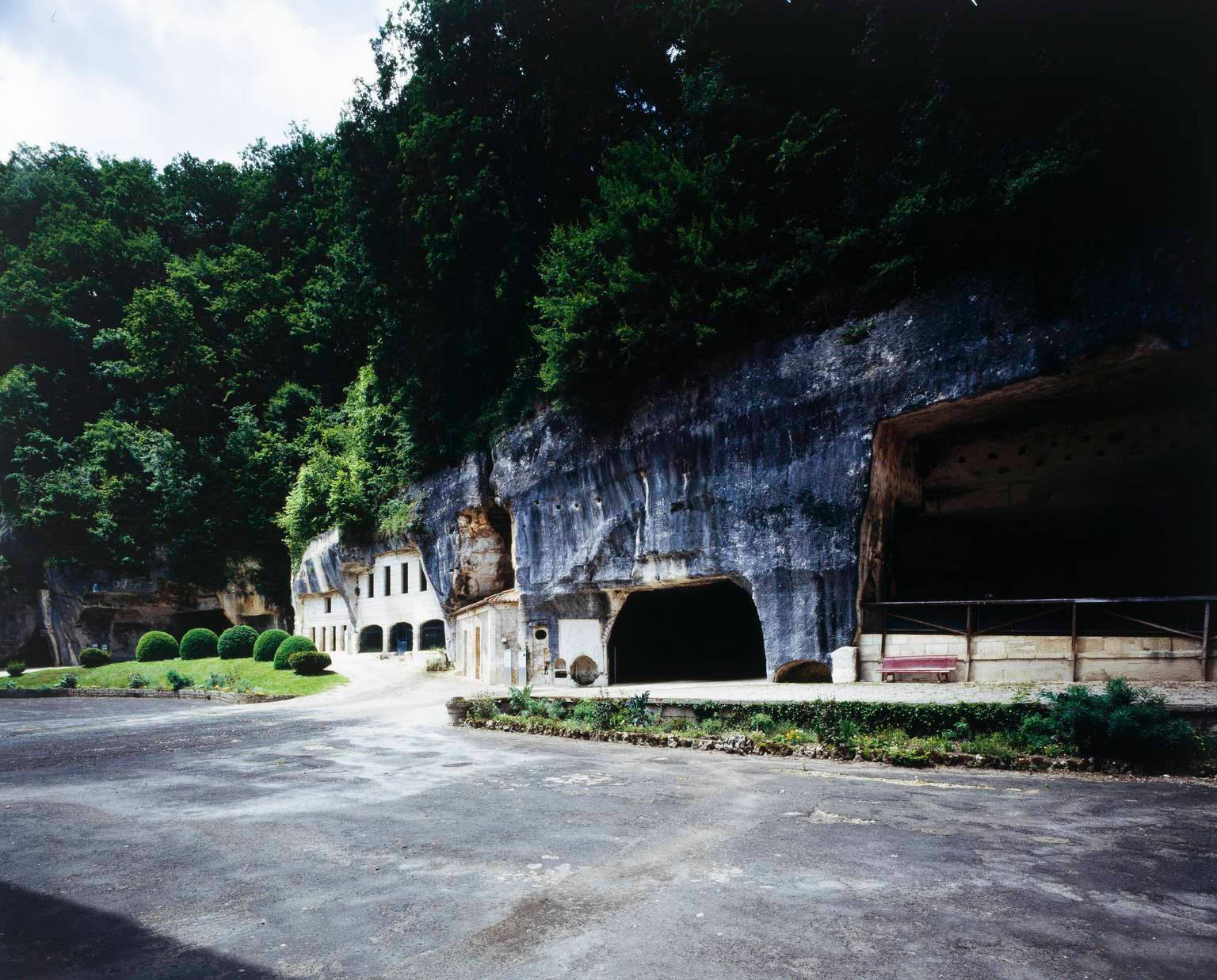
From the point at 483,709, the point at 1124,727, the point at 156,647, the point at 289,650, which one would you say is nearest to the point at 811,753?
the point at 1124,727

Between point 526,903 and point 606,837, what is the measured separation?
6.85ft

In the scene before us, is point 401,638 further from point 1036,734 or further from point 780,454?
point 1036,734

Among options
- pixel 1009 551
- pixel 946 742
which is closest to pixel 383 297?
pixel 1009 551

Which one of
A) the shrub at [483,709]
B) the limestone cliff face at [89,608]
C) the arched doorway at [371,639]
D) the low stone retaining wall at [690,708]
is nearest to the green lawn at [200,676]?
the limestone cliff face at [89,608]

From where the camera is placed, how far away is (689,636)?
29328 mm

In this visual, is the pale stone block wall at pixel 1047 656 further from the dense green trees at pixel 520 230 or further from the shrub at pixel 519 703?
the shrub at pixel 519 703

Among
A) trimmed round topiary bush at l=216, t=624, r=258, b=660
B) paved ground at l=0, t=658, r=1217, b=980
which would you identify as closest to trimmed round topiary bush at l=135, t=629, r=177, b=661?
trimmed round topiary bush at l=216, t=624, r=258, b=660

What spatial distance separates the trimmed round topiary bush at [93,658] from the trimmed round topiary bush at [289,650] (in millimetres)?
15693

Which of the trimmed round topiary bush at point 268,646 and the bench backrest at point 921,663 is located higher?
the bench backrest at point 921,663

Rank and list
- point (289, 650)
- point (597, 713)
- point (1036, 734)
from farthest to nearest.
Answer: point (289, 650) → point (597, 713) → point (1036, 734)

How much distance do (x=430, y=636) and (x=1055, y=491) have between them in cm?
2981

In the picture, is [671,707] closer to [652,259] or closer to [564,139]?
[652,259]

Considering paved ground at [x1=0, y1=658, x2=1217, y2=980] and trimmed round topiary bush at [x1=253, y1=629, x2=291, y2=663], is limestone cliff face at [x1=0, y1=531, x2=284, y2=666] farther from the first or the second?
paved ground at [x1=0, y1=658, x2=1217, y2=980]

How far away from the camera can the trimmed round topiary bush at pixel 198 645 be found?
40406 mm
